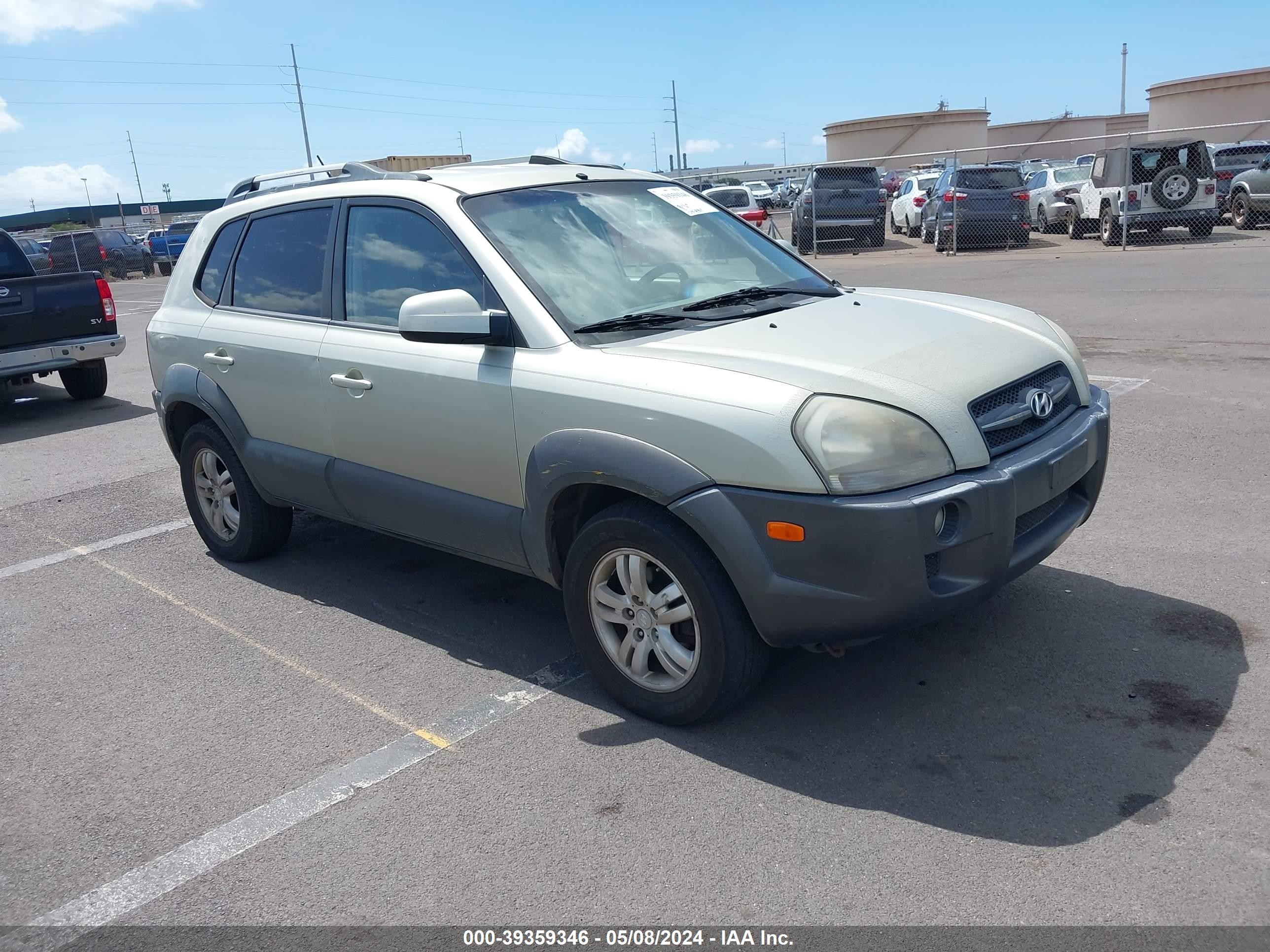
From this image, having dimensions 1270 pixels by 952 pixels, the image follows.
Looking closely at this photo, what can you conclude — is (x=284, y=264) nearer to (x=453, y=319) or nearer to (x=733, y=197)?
(x=453, y=319)

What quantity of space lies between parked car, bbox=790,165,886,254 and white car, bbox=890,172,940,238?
2.81m

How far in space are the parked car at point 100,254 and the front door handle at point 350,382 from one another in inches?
1015

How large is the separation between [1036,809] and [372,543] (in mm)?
3905

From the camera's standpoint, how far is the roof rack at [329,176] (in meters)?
4.70

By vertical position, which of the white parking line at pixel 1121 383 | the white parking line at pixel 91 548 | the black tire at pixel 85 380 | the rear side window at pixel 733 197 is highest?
the rear side window at pixel 733 197

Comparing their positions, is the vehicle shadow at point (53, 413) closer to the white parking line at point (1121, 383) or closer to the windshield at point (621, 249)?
the windshield at point (621, 249)

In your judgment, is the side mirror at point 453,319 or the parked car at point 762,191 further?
the parked car at point 762,191

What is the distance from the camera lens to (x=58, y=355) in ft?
34.7

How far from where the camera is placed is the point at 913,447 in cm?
328

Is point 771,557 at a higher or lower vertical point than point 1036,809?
higher

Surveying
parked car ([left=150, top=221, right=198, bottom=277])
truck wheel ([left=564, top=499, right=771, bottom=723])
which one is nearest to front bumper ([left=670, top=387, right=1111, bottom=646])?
truck wheel ([left=564, top=499, right=771, bottom=723])

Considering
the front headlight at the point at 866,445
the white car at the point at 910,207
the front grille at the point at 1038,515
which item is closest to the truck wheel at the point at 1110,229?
the white car at the point at 910,207

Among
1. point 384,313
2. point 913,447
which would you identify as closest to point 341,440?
point 384,313

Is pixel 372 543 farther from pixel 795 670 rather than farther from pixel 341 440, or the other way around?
pixel 795 670
